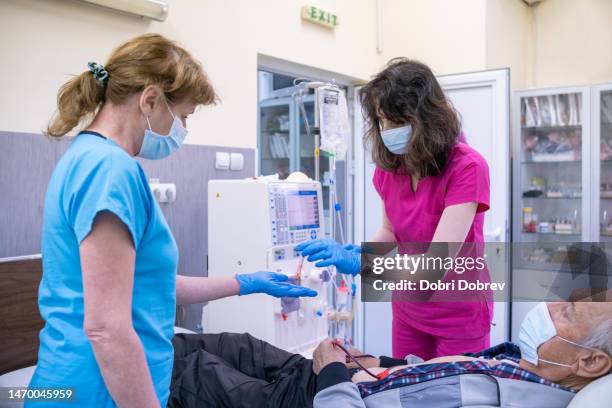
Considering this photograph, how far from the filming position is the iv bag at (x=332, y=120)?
2.34 m

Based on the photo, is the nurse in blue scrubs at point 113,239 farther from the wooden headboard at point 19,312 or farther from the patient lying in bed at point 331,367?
the wooden headboard at point 19,312

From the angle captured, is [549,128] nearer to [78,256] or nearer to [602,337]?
[602,337]

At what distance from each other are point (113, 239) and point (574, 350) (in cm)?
→ 113

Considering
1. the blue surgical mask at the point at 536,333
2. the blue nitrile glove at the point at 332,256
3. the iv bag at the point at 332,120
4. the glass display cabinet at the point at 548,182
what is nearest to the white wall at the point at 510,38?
the glass display cabinet at the point at 548,182

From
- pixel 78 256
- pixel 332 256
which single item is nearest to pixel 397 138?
pixel 332 256

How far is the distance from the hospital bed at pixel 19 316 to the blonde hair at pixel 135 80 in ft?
2.81

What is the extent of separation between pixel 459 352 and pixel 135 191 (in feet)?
3.96

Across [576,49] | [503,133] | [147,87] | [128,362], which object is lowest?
[128,362]

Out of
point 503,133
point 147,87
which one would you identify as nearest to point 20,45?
point 147,87

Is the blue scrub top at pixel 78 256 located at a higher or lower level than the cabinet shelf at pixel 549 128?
lower

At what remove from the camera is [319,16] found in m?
2.97

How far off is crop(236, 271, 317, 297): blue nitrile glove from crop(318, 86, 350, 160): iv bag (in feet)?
3.15

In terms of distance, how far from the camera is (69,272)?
0.88 metres

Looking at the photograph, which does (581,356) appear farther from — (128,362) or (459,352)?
(128,362)
